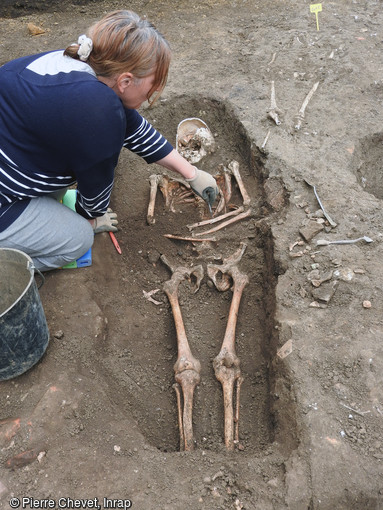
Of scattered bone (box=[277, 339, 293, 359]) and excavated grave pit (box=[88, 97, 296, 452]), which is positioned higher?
scattered bone (box=[277, 339, 293, 359])

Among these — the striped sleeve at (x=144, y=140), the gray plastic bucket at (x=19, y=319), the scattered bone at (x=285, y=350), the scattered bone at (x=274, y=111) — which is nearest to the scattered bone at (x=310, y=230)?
the scattered bone at (x=285, y=350)

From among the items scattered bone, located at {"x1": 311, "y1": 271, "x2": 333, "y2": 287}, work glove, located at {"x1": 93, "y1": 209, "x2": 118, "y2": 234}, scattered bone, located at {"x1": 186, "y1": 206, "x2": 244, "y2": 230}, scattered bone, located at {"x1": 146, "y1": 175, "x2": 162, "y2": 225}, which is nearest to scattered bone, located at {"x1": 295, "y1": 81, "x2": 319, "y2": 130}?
scattered bone, located at {"x1": 186, "y1": 206, "x2": 244, "y2": 230}

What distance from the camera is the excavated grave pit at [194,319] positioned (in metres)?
3.19

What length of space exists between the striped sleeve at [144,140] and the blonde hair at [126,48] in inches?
28.9

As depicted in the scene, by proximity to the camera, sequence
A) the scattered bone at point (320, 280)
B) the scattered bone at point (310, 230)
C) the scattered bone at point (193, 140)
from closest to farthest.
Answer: the scattered bone at point (320, 280), the scattered bone at point (310, 230), the scattered bone at point (193, 140)

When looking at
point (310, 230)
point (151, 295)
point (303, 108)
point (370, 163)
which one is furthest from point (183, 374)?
point (303, 108)

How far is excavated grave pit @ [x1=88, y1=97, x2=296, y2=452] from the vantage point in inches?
125

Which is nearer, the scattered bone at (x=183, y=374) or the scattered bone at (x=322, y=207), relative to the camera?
the scattered bone at (x=183, y=374)

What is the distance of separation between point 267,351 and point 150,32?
228 centimetres

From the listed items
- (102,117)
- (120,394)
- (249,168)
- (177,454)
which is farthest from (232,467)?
(249,168)

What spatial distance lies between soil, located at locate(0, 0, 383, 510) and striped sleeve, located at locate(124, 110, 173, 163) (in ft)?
3.06

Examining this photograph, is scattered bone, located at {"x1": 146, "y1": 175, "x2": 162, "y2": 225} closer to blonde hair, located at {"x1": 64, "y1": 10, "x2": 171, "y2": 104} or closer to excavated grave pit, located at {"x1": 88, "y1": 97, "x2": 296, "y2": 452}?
excavated grave pit, located at {"x1": 88, "y1": 97, "x2": 296, "y2": 452}

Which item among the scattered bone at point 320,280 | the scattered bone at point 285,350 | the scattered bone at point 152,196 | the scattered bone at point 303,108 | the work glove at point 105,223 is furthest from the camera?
the scattered bone at point 303,108

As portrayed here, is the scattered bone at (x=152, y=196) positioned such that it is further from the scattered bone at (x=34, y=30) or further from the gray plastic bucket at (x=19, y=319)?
the scattered bone at (x=34, y=30)
